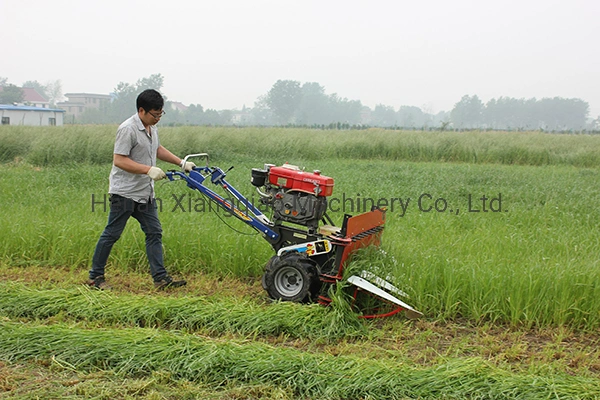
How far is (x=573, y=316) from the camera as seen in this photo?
14.3ft

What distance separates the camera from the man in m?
4.81

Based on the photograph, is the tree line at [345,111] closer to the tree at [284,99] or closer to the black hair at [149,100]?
the tree at [284,99]

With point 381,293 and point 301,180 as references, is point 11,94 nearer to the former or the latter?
point 301,180

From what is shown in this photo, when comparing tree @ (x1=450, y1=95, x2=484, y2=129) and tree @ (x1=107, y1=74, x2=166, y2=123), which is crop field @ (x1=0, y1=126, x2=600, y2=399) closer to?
tree @ (x1=107, y1=74, x2=166, y2=123)

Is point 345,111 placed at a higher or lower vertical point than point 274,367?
higher

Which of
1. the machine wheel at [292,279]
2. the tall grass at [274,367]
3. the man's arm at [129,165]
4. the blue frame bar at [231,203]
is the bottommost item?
the tall grass at [274,367]

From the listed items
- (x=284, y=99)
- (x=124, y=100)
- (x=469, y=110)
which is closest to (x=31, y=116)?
(x=124, y=100)

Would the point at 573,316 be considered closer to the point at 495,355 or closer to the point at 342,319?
the point at 495,355

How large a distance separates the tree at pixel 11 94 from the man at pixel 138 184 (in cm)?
6379

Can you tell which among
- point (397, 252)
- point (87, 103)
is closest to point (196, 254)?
point (397, 252)

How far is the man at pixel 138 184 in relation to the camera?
4812mm

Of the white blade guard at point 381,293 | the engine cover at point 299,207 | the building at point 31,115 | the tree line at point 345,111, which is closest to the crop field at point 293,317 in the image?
the white blade guard at point 381,293

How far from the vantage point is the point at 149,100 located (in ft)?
15.8

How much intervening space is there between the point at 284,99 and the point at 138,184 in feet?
196
